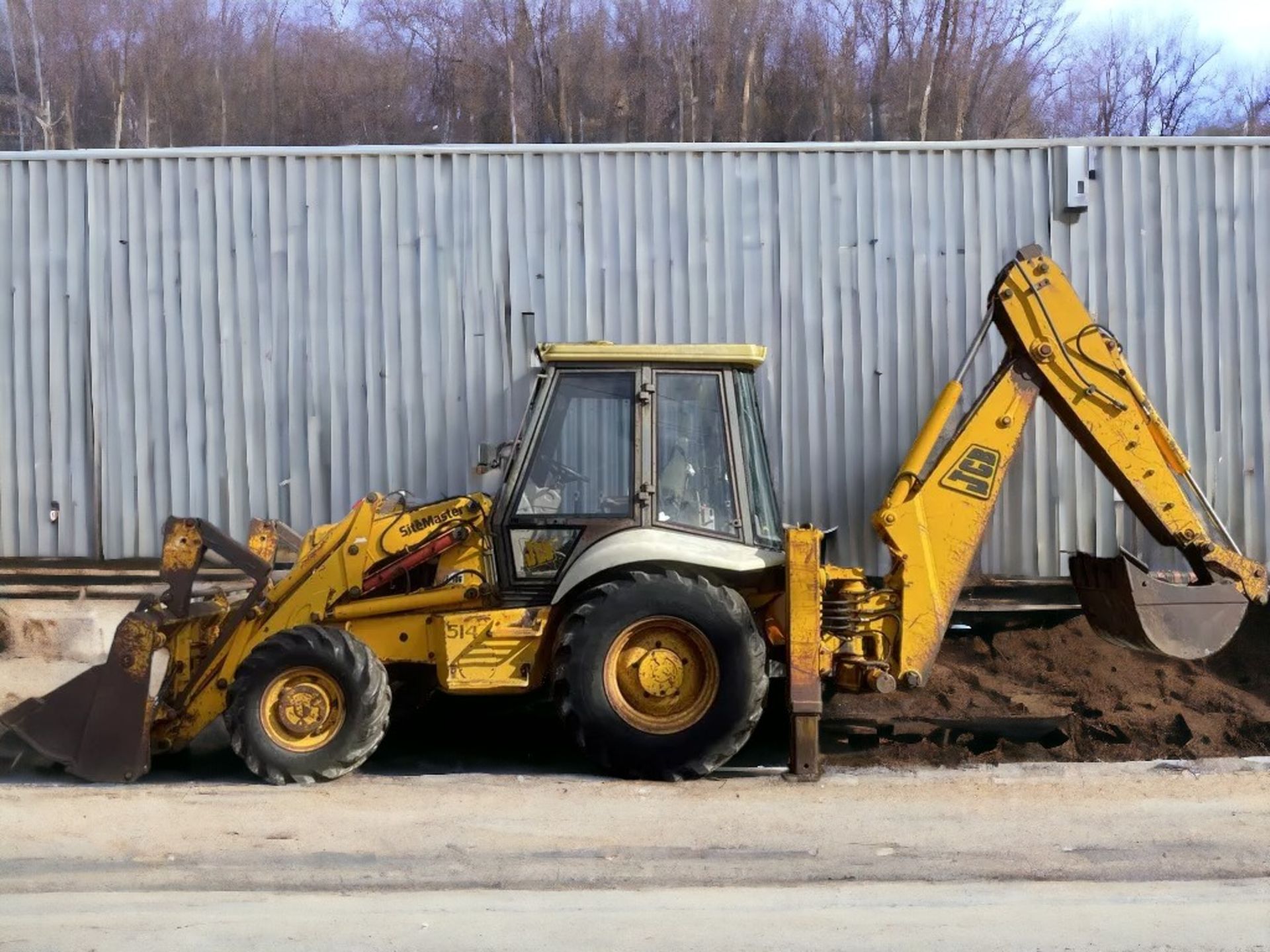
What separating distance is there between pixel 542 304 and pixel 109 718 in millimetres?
4694

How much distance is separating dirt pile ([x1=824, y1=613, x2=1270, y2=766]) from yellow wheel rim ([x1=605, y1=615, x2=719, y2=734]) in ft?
3.77

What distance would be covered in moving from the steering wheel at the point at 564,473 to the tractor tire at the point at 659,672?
0.62m

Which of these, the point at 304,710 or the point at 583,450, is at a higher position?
the point at 583,450

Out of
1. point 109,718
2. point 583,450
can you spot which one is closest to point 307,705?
point 109,718

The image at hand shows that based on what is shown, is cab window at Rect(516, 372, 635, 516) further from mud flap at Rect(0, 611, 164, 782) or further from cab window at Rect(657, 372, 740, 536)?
mud flap at Rect(0, 611, 164, 782)

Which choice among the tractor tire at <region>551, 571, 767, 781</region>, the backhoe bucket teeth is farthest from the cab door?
the backhoe bucket teeth

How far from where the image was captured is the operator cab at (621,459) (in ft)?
25.4

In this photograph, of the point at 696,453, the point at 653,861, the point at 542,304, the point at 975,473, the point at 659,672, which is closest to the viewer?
the point at 653,861

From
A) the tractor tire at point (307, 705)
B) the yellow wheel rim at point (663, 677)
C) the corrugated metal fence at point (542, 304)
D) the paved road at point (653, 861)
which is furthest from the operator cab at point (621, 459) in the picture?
the corrugated metal fence at point (542, 304)

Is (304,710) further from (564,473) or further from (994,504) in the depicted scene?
(994,504)

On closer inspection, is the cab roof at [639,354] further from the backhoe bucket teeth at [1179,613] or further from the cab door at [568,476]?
the backhoe bucket teeth at [1179,613]

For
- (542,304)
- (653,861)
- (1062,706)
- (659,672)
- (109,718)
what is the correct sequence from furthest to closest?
1. (542,304)
2. (1062,706)
3. (109,718)
4. (659,672)
5. (653,861)

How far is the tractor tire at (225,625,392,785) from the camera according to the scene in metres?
7.52

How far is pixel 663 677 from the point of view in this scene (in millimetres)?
7586
